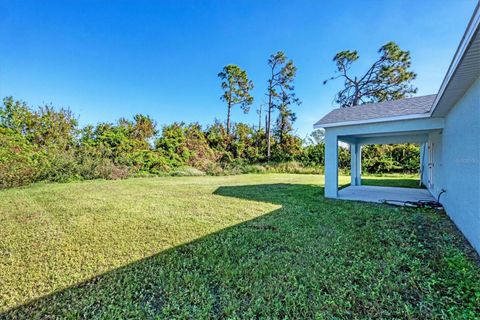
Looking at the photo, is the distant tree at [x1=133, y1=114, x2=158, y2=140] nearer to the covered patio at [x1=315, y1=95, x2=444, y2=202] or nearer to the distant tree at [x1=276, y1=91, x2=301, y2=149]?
the distant tree at [x1=276, y1=91, x2=301, y2=149]

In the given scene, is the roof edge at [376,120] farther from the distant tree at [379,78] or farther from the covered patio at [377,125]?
the distant tree at [379,78]

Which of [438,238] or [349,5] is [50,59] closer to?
[349,5]

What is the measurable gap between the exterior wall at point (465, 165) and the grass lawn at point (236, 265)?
34 cm

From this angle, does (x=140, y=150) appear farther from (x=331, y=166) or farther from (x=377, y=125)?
(x=377, y=125)

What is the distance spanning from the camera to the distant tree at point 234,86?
2348cm

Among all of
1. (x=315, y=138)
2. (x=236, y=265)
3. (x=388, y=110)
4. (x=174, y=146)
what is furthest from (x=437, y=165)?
(x=315, y=138)

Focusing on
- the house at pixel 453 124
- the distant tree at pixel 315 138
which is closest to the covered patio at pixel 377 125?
A: the house at pixel 453 124

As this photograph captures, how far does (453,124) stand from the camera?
4.99m

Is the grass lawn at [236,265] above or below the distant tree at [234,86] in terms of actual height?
below

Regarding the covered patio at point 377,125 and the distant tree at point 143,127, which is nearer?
the covered patio at point 377,125

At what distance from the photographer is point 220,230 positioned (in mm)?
4539

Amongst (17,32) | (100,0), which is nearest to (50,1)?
(100,0)

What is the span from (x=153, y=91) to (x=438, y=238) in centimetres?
1828

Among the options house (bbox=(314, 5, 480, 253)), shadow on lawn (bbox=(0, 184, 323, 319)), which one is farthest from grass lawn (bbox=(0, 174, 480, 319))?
house (bbox=(314, 5, 480, 253))
